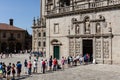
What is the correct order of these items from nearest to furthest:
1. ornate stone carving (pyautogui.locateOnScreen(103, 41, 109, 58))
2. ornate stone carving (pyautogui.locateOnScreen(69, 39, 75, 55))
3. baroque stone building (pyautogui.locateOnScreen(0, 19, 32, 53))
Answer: ornate stone carving (pyautogui.locateOnScreen(103, 41, 109, 58)) < ornate stone carving (pyautogui.locateOnScreen(69, 39, 75, 55)) < baroque stone building (pyautogui.locateOnScreen(0, 19, 32, 53))

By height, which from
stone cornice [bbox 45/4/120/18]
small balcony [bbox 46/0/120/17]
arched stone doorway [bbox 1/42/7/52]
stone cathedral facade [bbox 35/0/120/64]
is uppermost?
small balcony [bbox 46/0/120/17]

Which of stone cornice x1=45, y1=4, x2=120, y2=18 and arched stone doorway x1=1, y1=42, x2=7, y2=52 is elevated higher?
stone cornice x1=45, y1=4, x2=120, y2=18

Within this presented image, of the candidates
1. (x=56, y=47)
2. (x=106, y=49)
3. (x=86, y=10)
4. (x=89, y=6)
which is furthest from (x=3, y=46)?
(x=106, y=49)

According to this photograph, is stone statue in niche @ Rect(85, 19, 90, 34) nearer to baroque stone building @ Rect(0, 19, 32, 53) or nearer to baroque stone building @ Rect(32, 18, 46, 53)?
baroque stone building @ Rect(32, 18, 46, 53)

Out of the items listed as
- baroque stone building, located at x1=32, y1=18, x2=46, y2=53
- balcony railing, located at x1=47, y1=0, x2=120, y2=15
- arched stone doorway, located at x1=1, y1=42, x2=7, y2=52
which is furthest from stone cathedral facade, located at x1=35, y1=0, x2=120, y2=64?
arched stone doorway, located at x1=1, y1=42, x2=7, y2=52

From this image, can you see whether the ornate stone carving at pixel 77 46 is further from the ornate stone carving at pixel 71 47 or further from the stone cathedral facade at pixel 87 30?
the ornate stone carving at pixel 71 47

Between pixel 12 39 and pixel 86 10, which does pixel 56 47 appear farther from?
pixel 12 39

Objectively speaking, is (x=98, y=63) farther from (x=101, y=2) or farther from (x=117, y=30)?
(x=101, y=2)

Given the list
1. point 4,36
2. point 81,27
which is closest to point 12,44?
point 4,36

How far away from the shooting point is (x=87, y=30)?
2738cm

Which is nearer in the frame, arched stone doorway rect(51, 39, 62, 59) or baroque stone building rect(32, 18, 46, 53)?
arched stone doorway rect(51, 39, 62, 59)

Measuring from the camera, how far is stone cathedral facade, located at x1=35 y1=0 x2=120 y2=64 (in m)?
24.6

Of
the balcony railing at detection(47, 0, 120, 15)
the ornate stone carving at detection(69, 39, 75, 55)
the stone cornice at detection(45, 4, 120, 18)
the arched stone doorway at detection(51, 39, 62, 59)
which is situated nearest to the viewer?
the stone cornice at detection(45, 4, 120, 18)

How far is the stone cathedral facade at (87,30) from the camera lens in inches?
967
